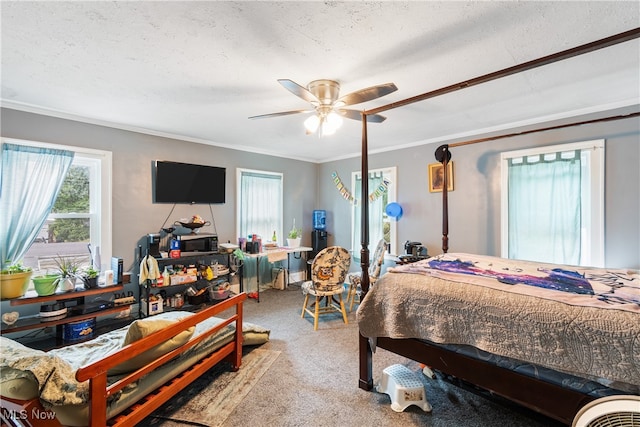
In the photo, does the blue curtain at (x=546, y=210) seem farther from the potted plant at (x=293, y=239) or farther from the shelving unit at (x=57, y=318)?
the shelving unit at (x=57, y=318)

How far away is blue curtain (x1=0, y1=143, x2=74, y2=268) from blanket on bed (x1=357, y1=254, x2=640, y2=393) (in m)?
3.31

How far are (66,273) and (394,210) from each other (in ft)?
13.3

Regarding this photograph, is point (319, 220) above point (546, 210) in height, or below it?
below

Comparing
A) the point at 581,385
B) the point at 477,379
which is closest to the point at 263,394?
the point at 477,379

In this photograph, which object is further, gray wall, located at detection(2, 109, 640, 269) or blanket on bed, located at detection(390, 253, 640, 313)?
gray wall, located at detection(2, 109, 640, 269)

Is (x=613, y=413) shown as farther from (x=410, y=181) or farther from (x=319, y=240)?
(x=319, y=240)

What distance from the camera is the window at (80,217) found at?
117 inches

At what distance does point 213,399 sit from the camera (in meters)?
1.98

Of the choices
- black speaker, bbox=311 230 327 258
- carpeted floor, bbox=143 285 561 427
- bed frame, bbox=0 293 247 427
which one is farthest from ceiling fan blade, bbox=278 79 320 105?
black speaker, bbox=311 230 327 258

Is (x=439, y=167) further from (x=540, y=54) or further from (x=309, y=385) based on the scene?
(x=309, y=385)

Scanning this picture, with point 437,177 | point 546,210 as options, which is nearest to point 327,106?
point 437,177

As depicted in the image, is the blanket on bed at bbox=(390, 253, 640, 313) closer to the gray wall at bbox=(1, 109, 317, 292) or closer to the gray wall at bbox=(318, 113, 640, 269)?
the gray wall at bbox=(318, 113, 640, 269)

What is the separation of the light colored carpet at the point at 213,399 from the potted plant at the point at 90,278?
162cm

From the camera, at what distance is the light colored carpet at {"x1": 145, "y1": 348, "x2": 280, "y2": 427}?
5.89 feet
